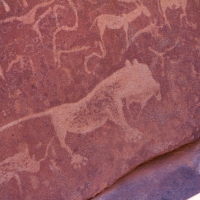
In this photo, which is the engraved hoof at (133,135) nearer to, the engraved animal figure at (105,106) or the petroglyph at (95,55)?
the engraved animal figure at (105,106)

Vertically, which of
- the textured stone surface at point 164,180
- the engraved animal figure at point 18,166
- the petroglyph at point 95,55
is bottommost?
the textured stone surface at point 164,180

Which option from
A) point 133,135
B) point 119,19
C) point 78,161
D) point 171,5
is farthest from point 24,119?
point 171,5

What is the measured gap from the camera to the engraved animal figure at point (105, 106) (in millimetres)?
1794

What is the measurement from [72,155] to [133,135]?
0.35 m

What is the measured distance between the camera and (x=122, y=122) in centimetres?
190

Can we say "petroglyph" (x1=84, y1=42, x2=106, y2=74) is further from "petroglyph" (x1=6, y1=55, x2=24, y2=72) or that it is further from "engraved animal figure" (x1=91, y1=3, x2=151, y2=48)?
"petroglyph" (x1=6, y1=55, x2=24, y2=72)

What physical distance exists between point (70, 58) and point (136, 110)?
459 mm

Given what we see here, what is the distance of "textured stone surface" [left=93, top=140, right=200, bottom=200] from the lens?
182 cm

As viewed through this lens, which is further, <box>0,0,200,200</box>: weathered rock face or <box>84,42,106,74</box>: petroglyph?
<box>84,42,106,74</box>: petroglyph

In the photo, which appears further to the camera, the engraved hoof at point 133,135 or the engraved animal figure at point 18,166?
the engraved hoof at point 133,135

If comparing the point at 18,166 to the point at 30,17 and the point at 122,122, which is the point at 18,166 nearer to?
the point at 122,122

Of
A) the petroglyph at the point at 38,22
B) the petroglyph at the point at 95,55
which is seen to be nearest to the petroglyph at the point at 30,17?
the petroglyph at the point at 38,22

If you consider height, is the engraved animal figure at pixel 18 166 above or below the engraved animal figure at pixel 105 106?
below

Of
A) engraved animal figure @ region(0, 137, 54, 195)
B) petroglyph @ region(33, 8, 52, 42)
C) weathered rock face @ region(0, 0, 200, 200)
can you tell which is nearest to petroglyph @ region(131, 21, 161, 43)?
weathered rock face @ region(0, 0, 200, 200)
